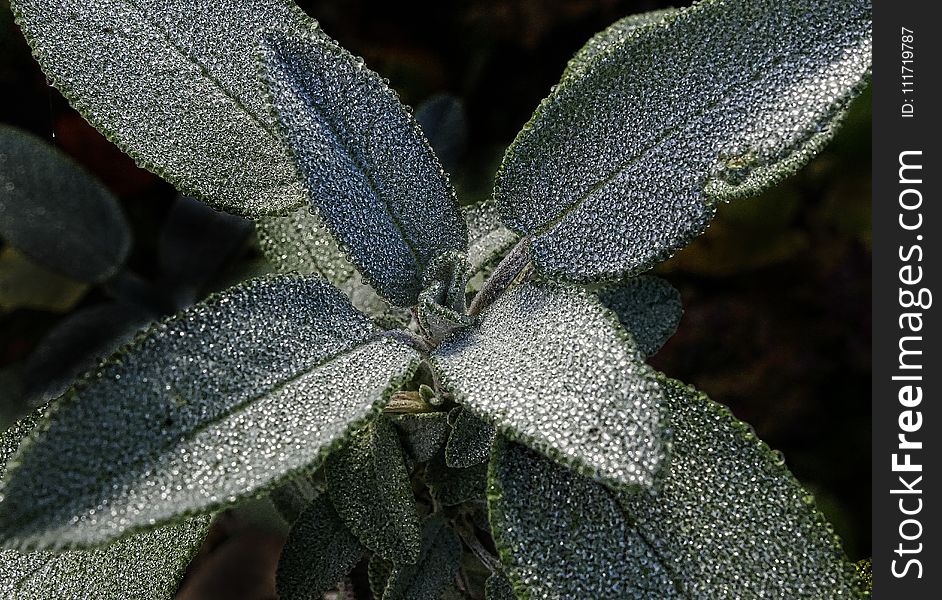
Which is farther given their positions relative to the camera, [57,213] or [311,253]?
[57,213]

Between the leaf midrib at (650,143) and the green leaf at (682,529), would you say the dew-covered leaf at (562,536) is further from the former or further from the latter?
the leaf midrib at (650,143)

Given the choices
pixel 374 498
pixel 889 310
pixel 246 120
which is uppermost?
pixel 246 120

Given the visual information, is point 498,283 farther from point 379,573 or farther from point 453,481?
point 379,573

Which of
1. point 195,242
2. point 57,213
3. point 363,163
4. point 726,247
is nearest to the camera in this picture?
point 363,163

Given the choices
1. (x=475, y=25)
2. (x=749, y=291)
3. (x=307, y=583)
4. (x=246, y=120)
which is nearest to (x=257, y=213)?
(x=246, y=120)

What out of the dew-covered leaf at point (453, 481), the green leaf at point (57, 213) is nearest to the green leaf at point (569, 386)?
Result: the dew-covered leaf at point (453, 481)

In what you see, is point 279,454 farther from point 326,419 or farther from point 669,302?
point 669,302

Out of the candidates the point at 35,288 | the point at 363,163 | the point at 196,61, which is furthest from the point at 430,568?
the point at 35,288

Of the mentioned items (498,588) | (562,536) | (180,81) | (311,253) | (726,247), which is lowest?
(726,247)
